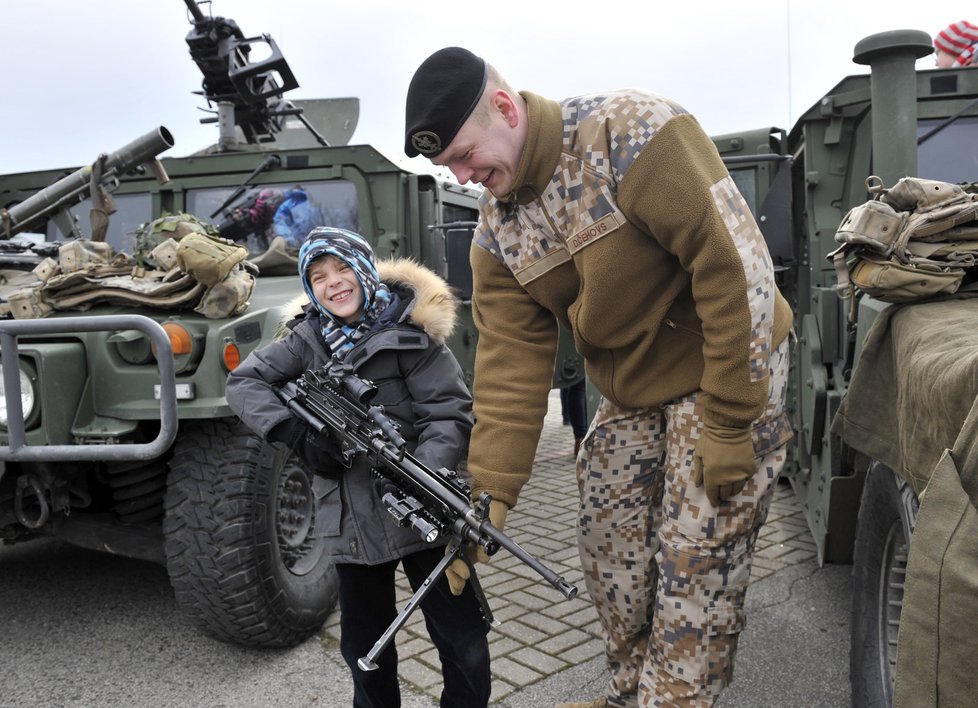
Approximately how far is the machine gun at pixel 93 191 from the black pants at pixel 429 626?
288 cm

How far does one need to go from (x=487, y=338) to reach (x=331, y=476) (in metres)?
0.51

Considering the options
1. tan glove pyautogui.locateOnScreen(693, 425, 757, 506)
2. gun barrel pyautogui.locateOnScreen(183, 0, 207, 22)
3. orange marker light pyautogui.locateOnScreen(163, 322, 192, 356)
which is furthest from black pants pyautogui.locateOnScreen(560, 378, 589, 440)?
tan glove pyautogui.locateOnScreen(693, 425, 757, 506)

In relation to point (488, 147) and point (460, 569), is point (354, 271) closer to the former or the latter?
point (488, 147)

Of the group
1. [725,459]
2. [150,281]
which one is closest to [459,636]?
[725,459]

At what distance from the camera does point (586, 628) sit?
11.0 feet

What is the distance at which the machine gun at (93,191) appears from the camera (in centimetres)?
439

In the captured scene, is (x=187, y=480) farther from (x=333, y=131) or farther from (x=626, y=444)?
(x=333, y=131)

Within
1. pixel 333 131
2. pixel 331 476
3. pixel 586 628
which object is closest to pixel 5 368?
pixel 331 476

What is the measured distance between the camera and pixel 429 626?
231 cm

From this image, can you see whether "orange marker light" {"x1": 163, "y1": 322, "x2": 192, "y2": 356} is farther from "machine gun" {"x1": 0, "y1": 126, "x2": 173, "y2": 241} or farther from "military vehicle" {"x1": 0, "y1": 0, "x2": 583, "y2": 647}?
"machine gun" {"x1": 0, "y1": 126, "x2": 173, "y2": 241}

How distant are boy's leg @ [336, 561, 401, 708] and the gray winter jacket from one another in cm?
8

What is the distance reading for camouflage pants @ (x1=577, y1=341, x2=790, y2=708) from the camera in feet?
6.70

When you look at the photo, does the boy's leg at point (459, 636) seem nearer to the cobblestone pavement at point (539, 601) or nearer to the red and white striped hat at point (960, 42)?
the cobblestone pavement at point (539, 601)

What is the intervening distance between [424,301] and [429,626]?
2.69 feet
